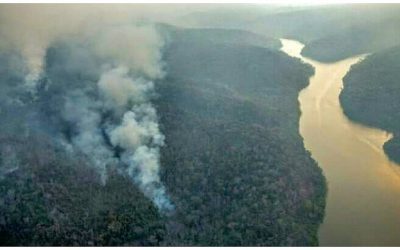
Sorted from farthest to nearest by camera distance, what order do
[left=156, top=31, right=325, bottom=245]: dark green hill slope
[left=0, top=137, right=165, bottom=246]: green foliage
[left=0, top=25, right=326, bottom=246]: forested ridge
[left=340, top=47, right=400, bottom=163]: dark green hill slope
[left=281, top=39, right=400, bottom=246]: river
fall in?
[left=340, top=47, right=400, bottom=163]: dark green hill slope < [left=156, top=31, right=325, bottom=245]: dark green hill slope < [left=281, top=39, right=400, bottom=246]: river < [left=0, top=25, right=326, bottom=246]: forested ridge < [left=0, top=137, right=165, bottom=246]: green foliage

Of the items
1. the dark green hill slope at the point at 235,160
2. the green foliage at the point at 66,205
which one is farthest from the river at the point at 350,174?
the green foliage at the point at 66,205

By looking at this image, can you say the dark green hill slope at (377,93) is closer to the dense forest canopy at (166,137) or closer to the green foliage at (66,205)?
the dense forest canopy at (166,137)

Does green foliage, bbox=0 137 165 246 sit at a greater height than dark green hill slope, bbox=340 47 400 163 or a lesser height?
lesser

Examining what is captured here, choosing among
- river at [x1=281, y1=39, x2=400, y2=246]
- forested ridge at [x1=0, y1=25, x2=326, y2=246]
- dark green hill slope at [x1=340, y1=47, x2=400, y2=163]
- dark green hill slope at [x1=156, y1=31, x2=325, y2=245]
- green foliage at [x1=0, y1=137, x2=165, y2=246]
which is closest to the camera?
green foliage at [x1=0, y1=137, x2=165, y2=246]

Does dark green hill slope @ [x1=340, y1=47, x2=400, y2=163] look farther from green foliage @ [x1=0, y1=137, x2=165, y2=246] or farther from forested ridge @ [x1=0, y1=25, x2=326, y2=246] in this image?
green foliage @ [x1=0, y1=137, x2=165, y2=246]

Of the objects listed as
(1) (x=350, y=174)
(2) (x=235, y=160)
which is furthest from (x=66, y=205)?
(1) (x=350, y=174)

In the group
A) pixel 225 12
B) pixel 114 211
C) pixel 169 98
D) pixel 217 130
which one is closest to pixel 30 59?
pixel 169 98

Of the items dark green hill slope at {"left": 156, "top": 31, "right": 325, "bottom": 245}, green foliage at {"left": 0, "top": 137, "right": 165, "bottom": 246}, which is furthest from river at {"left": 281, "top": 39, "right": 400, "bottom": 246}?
green foliage at {"left": 0, "top": 137, "right": 165, "bottom": 246}
